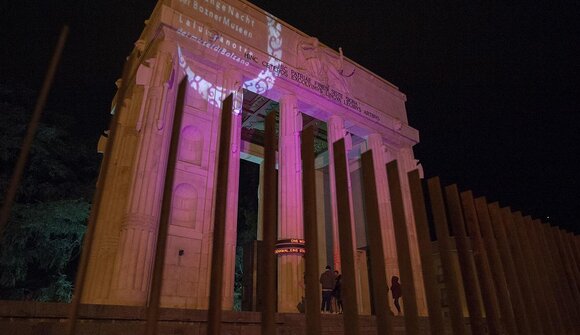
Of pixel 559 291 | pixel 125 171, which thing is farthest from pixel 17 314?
pixel 125 171

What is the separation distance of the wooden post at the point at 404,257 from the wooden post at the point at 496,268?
2.22 meters

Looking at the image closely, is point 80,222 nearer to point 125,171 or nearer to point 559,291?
point 125,171

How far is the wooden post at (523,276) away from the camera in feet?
19.0

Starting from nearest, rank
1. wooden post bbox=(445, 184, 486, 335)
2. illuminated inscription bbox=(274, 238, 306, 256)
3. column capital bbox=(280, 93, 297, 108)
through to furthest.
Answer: wooden post bbox=(445, 184, 486, 335), illuminated inscription bbox=(274, 238, 306, 256), column capital bbox=(280, 93, 297, 108)

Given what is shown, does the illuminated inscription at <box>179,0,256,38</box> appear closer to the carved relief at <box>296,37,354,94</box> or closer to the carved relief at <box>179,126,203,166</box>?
the carved relief at <box>296,37,354,94</box>

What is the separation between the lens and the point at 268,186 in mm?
3414

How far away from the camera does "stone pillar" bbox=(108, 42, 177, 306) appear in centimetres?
1299

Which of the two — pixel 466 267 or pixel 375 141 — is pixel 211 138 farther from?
pixel 466 267

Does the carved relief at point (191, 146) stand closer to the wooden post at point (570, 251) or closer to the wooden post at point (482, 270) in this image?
the wooden post at point (570, 251)

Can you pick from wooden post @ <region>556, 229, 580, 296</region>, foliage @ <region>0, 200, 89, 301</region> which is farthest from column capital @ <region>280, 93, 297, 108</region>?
wooden post @ <region>556, 229, 580, 296</region>

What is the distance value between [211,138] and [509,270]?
46.0 ft

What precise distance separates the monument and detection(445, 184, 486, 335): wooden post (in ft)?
32.8

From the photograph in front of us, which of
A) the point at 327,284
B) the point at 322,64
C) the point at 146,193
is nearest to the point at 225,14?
the point at 322,64

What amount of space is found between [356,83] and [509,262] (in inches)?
822
